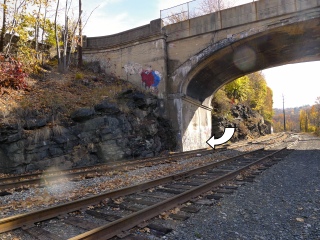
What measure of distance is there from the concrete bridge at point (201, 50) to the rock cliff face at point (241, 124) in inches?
181

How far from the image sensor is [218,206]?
16.0 ft

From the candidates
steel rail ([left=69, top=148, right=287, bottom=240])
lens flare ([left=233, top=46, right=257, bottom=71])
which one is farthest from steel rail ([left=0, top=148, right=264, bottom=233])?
lens flare ([left=233, top=46, right=257, bottom=71])

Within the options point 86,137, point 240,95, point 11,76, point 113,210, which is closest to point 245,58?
point 86,137

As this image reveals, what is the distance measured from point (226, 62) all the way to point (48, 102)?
13729mm

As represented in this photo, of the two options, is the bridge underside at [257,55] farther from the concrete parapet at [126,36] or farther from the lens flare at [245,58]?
the concrete parapet at [126,36]

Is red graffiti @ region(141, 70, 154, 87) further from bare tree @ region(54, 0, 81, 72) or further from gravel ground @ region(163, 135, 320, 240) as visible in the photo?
gravel ground @ region(163, 135, 320, 240)

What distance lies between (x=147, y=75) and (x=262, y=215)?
16407mm

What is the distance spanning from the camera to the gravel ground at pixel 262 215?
3.62 meters

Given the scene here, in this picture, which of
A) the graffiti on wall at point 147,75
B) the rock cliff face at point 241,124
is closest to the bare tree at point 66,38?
the graffiti on wall at point 147,75

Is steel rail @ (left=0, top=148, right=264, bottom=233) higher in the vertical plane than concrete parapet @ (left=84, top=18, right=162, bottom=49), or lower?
lower

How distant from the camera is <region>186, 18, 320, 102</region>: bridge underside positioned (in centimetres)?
1609

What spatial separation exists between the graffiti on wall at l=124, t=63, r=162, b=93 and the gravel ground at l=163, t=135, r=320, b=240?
13563 mm

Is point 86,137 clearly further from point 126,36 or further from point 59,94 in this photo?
point 126,36

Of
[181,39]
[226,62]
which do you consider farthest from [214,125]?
[181,39]
